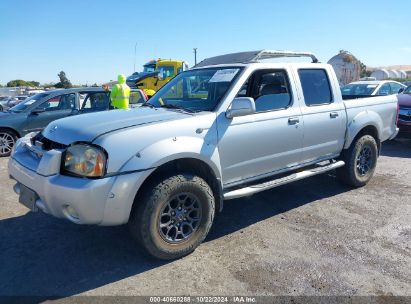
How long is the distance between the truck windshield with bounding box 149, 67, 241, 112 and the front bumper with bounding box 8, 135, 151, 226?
1.25m

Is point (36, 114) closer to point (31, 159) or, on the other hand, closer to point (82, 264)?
point (31, 159)

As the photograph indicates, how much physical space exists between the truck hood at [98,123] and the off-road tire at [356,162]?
291 cm

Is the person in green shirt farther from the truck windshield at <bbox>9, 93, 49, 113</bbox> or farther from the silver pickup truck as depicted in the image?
the silver pickup truck

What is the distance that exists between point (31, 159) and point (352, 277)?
3147mm

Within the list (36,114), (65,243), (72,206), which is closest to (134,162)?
(72,206)

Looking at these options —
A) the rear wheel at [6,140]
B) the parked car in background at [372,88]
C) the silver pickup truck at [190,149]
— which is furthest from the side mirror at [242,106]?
the parked car in background at [372,88]

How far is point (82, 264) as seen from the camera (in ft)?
10.8

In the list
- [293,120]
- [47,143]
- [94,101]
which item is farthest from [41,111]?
[293,120]

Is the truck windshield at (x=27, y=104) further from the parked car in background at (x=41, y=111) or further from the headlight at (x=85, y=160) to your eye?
the headlight at (x=85, y=160)

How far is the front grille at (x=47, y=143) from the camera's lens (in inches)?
128

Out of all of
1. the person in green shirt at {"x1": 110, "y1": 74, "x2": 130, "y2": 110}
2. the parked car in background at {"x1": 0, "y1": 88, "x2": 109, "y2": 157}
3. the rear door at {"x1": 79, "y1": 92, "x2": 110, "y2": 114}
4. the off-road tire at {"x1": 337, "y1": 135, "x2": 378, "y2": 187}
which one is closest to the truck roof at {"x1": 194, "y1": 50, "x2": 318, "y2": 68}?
the off-road tire at {"x1": 337, "y1": 135, "x2": 378, "y2": 187}

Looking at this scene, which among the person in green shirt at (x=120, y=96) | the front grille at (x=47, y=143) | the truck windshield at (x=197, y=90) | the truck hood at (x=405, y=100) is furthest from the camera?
the truck hood at (x=405, y=100)

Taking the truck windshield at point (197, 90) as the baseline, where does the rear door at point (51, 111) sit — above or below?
below

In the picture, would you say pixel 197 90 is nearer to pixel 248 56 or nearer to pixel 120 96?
pixel 248 56
